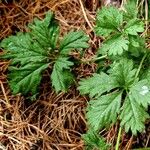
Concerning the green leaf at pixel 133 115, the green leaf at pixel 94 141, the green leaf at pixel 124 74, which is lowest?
the green leaf at pixel 94 141

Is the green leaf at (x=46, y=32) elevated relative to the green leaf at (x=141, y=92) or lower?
elevated

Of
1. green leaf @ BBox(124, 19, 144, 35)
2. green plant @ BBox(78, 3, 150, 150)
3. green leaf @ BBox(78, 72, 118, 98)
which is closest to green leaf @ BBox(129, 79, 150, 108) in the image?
A: green plant @ BBox(78, 3, 150, 150)

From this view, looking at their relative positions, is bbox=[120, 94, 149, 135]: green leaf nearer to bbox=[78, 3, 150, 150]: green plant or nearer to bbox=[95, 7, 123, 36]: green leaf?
bbox=[78, 3, 150, 150]: green plant

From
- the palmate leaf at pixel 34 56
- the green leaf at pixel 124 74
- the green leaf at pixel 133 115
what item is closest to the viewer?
the green leaf at pixel 133 115

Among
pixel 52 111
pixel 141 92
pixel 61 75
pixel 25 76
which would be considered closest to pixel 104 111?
pixel 141 92

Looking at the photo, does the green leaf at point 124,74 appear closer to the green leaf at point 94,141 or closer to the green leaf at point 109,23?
the green leaf at point 109,23

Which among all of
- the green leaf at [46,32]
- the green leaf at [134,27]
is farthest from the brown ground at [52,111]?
the green leaf at [134,27]

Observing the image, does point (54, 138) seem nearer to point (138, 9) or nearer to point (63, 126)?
point (63, 126)
